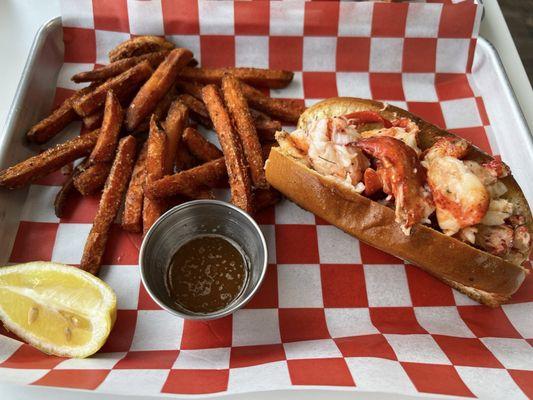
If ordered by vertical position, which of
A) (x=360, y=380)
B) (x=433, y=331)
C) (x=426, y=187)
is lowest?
(x=433, y=331)

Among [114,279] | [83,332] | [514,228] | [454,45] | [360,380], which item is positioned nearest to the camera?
[360,380]

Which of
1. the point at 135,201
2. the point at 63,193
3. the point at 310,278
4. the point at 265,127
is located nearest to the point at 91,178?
the point at 63,193

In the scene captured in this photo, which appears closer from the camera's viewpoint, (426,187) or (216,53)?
(426,187)

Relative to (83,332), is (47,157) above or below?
above

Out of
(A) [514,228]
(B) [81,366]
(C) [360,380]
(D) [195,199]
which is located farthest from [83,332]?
(A) [514,228]

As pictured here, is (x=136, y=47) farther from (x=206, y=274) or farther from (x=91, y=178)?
(x=206, y=274)

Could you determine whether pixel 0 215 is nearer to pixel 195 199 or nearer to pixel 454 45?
pixel 195 199

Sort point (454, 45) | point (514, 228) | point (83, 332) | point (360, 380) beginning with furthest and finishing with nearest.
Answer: point (454, 45), point (514, 228), point (83, 332), point (360, 380)

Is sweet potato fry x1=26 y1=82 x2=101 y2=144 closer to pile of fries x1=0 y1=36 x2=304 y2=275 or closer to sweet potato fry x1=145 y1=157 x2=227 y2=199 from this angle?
pile of fries x1=0 y1=36 x2=304 y2=275
